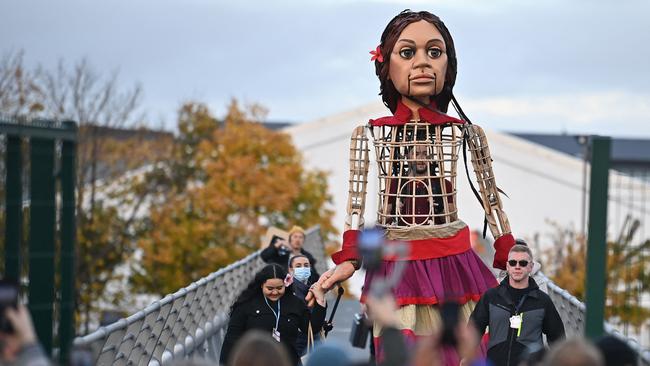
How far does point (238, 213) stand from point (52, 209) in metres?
38.2

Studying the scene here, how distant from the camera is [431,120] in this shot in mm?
10898

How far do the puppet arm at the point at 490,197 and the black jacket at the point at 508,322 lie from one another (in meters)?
0.51

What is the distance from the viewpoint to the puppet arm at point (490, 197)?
1069cm

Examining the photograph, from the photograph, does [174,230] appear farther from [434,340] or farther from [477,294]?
[434,340]

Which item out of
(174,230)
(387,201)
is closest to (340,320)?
(387,201)

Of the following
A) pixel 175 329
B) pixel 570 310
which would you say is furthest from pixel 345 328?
pixel 570 310

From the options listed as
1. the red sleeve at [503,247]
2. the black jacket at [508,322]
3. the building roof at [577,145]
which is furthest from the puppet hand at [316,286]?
the building roof at [577,145]

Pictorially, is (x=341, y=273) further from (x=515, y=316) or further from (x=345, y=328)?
(x=345, y=328)

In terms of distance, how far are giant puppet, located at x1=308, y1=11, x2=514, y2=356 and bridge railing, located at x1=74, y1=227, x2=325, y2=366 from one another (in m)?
1.37

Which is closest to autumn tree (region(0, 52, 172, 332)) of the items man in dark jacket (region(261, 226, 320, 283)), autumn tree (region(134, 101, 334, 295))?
autumn tree (region(134, 101, 334, 295))

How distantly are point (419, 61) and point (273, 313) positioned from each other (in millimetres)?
2115

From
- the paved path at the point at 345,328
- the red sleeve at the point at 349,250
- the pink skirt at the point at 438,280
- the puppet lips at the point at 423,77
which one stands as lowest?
the paved path at the point at 345,328

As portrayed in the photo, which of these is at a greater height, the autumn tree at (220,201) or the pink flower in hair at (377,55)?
the pink flower in hair at (377,55)

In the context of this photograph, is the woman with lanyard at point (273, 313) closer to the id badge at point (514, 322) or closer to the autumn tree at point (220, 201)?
the id badge at point (514, 322)
